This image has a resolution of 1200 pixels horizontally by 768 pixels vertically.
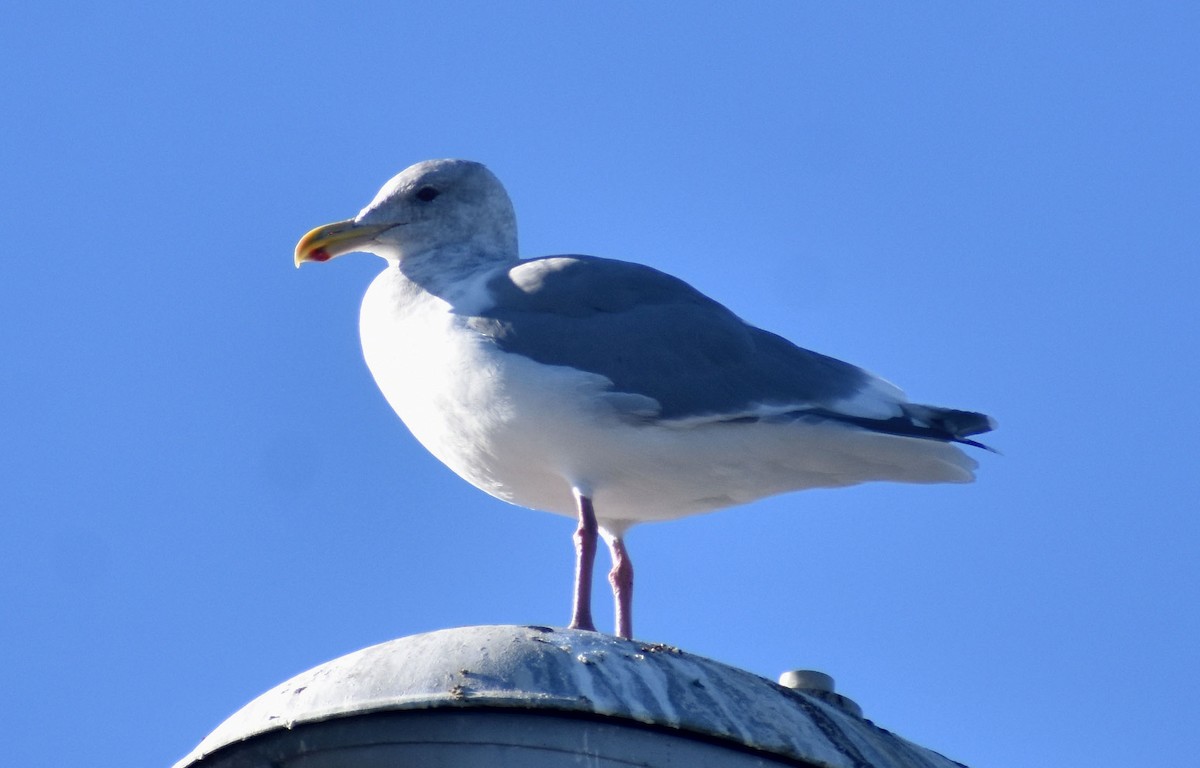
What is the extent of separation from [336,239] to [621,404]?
5.25 feet

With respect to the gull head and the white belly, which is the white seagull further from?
the gull head

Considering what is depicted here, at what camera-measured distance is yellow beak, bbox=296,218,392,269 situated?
6.76m

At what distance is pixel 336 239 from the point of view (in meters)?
6.78

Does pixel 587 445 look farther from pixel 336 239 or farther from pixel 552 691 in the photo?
pixel 552 691

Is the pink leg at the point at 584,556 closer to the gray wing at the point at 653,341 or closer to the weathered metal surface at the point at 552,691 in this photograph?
the gray wing at the point at 653,341

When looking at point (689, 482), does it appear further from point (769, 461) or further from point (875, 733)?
point (875, 733)

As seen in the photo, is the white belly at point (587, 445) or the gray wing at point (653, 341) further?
the gray wing at point (653, 341)

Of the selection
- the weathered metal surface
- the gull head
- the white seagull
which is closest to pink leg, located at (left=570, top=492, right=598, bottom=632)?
the white seagull

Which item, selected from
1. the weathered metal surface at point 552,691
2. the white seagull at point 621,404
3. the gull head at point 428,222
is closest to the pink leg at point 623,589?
the white seagull at point 621,404

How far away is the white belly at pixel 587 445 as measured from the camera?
5715 millimetres

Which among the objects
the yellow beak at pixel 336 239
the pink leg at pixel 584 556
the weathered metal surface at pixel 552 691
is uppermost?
the yellow beak at pixel 336 239

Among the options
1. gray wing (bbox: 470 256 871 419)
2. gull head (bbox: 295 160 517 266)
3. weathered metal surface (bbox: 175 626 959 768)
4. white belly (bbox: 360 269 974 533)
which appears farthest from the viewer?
gull head (bbox: 295 160 517 266)

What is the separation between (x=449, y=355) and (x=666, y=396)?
2.42ft

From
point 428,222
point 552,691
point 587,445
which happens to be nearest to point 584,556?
point 587,445
